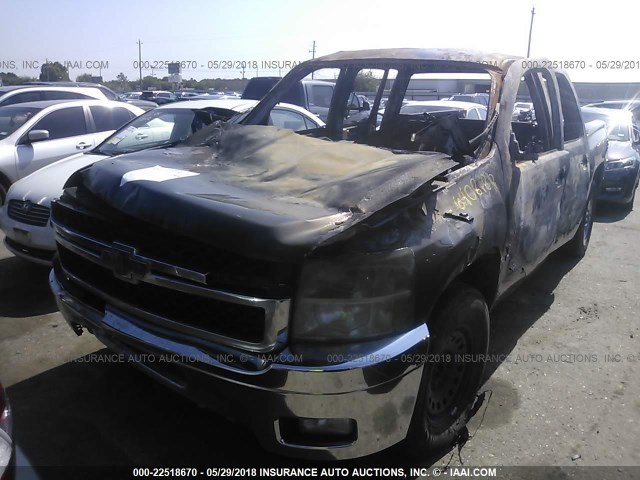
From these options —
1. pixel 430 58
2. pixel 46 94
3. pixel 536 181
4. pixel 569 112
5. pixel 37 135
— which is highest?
pixel 430 58

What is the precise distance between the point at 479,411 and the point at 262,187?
186cm

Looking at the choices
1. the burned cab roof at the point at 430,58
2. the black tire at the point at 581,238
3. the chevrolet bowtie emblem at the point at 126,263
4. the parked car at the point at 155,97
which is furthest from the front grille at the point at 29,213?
the parked car at the point at 155,97

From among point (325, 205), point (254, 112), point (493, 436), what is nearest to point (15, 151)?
point (254, 112)

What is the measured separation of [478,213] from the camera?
8.92 ft

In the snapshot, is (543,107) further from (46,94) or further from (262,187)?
(46,94)

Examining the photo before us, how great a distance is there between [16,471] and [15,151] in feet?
21.2

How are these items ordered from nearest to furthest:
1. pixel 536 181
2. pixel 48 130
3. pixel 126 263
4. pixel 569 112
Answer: pixel 126 263
pixel 536 181
pixel 569 112
pixel 48 130

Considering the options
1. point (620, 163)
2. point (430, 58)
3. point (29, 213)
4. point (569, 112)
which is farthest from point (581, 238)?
point (29, 213)

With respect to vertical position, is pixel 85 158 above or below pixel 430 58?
below

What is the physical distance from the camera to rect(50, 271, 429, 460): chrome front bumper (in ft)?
6.82

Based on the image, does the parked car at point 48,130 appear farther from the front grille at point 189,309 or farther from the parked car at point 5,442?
the parked car at point 5,442

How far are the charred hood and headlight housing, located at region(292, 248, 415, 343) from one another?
0.14 m

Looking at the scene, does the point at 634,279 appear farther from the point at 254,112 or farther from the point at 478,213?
the point at 254,112

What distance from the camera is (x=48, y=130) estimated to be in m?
7.41
